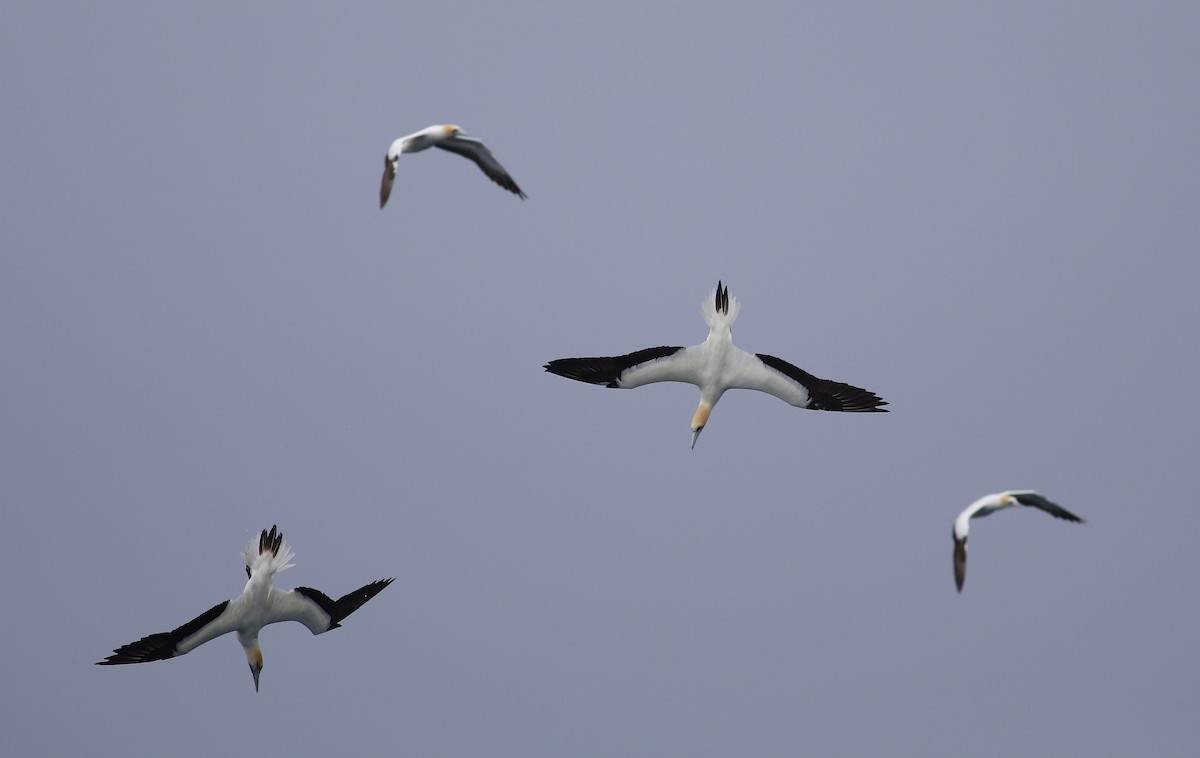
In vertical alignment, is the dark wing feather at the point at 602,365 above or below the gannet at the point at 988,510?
above

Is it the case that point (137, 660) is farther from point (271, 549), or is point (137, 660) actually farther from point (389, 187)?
point (389, 187)

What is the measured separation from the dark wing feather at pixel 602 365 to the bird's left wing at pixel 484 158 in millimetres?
3258

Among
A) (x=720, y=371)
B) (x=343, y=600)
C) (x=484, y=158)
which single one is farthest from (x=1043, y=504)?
(x=343, y=600)

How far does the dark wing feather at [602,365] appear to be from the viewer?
27.3 metres

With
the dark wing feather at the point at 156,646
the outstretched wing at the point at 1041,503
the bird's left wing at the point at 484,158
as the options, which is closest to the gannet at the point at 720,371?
the bird's left wing at the point at 484,158

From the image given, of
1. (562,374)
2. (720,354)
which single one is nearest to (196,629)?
(562,374)

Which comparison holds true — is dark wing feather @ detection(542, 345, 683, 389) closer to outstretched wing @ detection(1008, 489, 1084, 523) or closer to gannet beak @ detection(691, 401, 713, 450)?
gannet beak @ detection(691, 401, 713, 450)

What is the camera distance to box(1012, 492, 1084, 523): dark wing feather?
22.0 metres

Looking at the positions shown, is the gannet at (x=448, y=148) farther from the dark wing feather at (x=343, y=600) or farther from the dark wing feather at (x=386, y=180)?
the dark wing feather at (x=343, y=600)

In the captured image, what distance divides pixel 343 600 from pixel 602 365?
6.49m

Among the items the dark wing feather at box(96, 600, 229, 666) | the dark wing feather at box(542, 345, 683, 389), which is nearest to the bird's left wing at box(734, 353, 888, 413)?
the dark wing feather at box(542, 345, 683, 389)

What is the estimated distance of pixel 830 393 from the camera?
2752 centimetres

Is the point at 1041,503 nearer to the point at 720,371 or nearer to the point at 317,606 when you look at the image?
the point at 720,371

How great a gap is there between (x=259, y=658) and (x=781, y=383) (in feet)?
35.9
